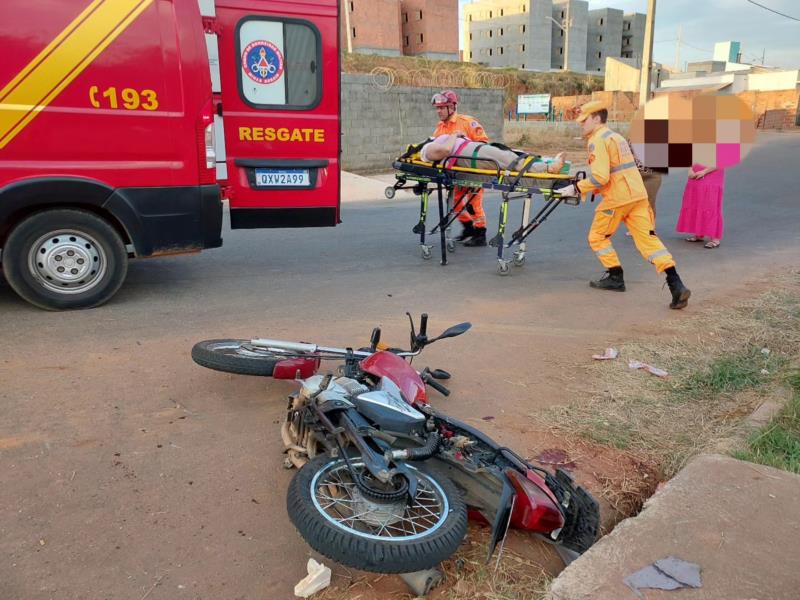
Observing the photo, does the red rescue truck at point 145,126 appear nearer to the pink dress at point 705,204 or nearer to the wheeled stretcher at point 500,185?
the wheeled stretcher at point 500,185

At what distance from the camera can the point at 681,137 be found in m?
6.64

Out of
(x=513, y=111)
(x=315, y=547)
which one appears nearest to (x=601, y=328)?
(x=315, y=547)

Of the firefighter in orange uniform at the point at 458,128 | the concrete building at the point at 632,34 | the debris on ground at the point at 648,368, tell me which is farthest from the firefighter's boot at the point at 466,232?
the concrete building at the point at 632,34

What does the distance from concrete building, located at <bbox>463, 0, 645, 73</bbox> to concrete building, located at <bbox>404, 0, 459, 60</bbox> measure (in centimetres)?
1370

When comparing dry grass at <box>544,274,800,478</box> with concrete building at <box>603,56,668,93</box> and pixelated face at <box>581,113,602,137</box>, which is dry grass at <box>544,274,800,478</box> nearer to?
pixelated face at <box>581,113,602,137</box>

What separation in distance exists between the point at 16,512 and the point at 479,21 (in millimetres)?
84467

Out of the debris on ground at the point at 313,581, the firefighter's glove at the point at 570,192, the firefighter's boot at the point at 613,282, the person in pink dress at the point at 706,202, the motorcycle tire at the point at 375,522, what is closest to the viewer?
the motorcycle tire at the point at 375,522

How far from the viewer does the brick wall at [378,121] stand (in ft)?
56.1

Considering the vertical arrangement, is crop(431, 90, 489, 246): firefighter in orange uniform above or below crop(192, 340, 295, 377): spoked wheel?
above

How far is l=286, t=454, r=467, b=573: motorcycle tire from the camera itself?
→ 6.85 feet

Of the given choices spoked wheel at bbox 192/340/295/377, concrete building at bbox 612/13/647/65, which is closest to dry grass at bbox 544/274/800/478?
spoked wheel at bbox 192/340/295/377

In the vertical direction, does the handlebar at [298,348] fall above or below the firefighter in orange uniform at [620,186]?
below

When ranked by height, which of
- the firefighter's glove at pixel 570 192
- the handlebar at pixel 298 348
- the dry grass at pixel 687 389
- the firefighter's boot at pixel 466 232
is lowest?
the dry grass at pixel 687 389

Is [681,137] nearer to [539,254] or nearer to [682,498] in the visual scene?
[539,254]
